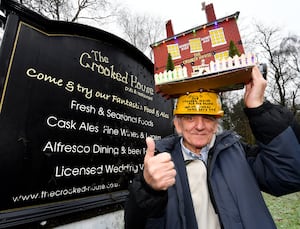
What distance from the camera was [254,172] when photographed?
4.59 feet

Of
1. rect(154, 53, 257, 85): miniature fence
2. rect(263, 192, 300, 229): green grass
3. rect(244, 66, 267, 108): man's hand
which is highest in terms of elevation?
rect(154, 53, 257, 85): miniature fence

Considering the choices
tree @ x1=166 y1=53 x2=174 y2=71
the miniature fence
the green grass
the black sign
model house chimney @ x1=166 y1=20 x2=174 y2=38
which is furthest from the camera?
the green grass

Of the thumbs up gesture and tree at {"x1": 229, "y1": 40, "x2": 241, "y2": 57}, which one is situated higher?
tree at {"x1": 229, "y1": 40, "x2": 241, "y2": 57}

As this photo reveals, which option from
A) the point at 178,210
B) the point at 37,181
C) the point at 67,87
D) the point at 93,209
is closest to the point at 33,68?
the point at 67,87

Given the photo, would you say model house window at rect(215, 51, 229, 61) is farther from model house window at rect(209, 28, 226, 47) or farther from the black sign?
the black sign

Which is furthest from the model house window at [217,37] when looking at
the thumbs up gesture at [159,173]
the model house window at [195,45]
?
the thumbs up gesture at [159,173]

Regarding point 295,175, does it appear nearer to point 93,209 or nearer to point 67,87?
point 93,209

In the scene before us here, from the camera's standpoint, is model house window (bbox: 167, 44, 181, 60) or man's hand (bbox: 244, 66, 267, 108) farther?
model house window (bbox: 167, 44, 181, 60)

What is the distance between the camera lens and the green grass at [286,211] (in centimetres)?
418

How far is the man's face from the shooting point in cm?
Result: 156

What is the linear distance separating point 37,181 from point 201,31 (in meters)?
1.82

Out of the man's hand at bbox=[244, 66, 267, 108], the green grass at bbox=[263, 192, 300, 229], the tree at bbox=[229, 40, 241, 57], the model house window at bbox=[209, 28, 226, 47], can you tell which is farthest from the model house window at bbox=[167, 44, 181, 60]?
the green grass at bbox=[263, 192, 300, 229]

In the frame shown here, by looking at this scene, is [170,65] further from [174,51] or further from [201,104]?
[201,104]

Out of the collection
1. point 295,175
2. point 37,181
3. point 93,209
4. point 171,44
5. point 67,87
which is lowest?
point 93,209
